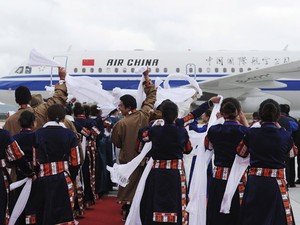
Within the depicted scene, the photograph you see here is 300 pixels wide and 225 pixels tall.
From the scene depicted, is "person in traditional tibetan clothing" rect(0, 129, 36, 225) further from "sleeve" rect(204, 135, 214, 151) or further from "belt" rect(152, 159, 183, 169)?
"sleeve" rect(204, 135, 214, 151)

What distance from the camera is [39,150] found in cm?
547

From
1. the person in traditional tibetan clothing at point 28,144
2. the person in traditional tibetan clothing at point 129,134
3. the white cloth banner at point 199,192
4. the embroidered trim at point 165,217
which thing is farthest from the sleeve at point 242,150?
the person in traditional tibetan clothing at point 28,144

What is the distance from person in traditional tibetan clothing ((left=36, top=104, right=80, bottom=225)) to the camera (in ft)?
17.6

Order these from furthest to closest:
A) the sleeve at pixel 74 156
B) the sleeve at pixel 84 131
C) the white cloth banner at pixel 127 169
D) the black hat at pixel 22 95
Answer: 1. the sleeve at pixel 84 131
2. the black hat at pixel 22 95
3. the white cloth banner at pixel 127 169
4. the sleeve at pixel 74 156

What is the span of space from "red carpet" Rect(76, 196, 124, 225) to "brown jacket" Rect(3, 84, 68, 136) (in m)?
1.87

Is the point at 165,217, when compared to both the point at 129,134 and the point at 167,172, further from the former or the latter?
A: the point at 129,134

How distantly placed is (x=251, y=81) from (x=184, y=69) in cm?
277

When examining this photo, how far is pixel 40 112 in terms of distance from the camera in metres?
6.39

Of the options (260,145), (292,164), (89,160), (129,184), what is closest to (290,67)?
(292,164)

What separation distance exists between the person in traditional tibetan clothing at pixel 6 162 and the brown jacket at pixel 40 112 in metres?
0.93

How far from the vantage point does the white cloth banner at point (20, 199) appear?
5.61 meters

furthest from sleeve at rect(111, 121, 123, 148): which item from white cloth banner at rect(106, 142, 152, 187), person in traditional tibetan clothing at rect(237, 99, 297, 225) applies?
person in traditional tibetan clothing at rect(237, 99, 297, 225)

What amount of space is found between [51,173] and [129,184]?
1562 millimetres

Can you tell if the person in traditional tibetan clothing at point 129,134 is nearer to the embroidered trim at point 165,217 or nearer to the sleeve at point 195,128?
the sleeve at point 195,128
